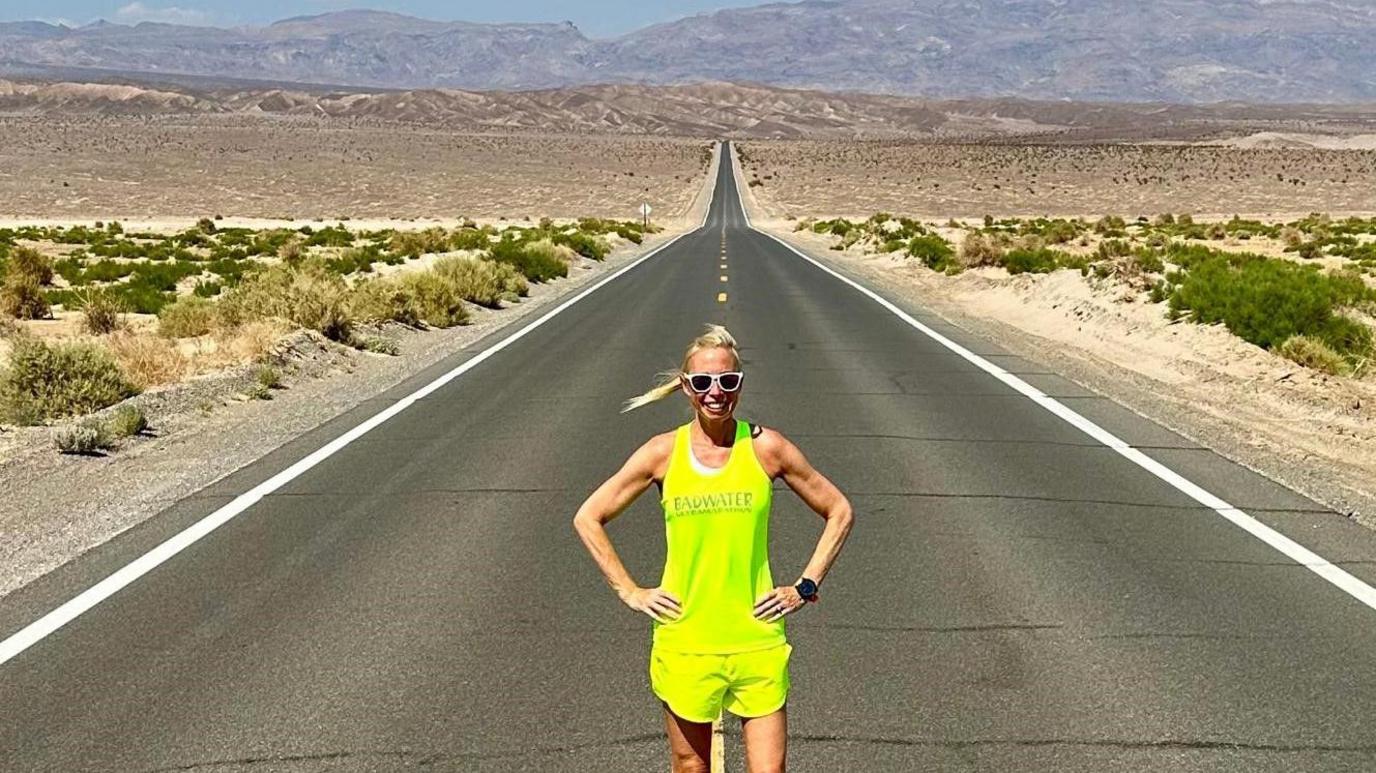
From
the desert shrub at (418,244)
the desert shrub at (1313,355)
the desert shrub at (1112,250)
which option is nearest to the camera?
the desert shrub at (1313,355)

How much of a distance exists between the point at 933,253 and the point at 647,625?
32.5 m

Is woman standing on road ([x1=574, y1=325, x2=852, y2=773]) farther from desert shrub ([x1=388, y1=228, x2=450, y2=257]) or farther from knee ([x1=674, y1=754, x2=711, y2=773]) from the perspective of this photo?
desert shrub ([x1=388, y1=228, x2=450, y2=257])

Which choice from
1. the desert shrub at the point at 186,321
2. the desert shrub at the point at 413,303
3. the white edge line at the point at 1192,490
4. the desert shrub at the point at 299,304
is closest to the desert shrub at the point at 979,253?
the desert shrub at the point at 413,303

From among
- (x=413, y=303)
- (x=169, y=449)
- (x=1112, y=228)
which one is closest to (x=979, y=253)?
(x=413, y=303)

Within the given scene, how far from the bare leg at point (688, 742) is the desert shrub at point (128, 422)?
928 cm

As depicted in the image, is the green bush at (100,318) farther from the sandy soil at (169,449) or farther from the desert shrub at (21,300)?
the sandy soil at (169,449)

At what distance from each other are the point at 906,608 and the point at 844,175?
123606 mm

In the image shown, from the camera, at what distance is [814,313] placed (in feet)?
78.1

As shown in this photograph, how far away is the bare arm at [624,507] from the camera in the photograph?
3.67 m

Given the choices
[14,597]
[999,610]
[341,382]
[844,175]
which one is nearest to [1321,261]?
[341,382]

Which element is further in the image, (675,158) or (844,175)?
(675,158)

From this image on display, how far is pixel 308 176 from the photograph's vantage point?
107250mm

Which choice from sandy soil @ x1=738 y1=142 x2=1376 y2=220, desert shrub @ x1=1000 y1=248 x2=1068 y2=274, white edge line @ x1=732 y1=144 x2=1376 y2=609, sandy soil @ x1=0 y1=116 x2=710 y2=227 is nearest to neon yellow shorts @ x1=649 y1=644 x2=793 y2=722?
white edge line @ x1=732 y1=144 x2=1376 y2=609

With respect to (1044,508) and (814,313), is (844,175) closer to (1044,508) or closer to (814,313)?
(814,313)
